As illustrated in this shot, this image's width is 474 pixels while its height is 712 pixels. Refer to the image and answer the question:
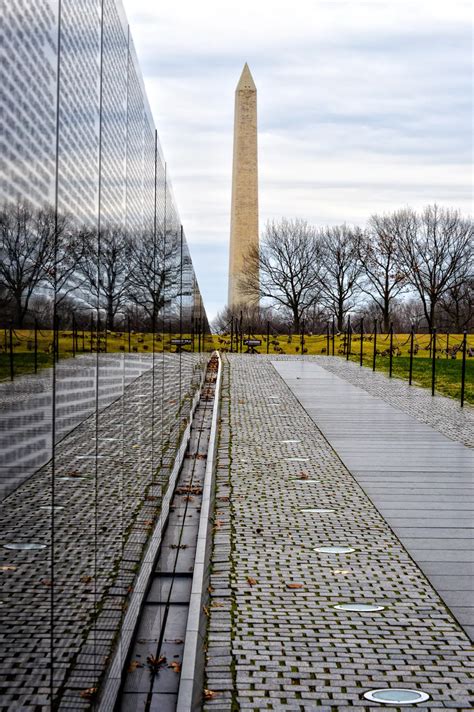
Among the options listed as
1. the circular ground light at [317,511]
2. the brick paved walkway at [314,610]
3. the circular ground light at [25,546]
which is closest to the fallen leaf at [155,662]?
the brick paved walkway at [314,610]

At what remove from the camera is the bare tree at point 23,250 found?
5.44ft

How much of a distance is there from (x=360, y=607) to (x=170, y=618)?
3.45 feet

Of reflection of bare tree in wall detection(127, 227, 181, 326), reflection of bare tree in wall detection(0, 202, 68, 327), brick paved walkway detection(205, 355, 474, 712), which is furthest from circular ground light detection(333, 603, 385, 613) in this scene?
reflection of bare tree in wall detection(0, 202, 68, 327)

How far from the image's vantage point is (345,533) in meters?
7.09

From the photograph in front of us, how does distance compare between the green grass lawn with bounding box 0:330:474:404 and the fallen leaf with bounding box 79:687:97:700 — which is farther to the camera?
the fallen leaf with bounding box 79:687:97:700

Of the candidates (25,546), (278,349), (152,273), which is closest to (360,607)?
(152,273)

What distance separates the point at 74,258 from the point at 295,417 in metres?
11.9

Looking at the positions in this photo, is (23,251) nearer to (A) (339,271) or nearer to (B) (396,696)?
(B) (396,696)

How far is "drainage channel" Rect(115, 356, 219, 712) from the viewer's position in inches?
157

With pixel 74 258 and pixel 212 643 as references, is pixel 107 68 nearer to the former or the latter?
pixel 74 258

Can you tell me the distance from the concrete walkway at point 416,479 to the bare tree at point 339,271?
41.9m

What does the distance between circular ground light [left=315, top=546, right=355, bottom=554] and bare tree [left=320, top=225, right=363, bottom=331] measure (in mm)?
52208

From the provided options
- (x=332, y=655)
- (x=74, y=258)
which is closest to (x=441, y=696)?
(x=332, y=655)

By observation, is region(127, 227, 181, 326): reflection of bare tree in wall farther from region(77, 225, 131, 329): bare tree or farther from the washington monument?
the washington monument
